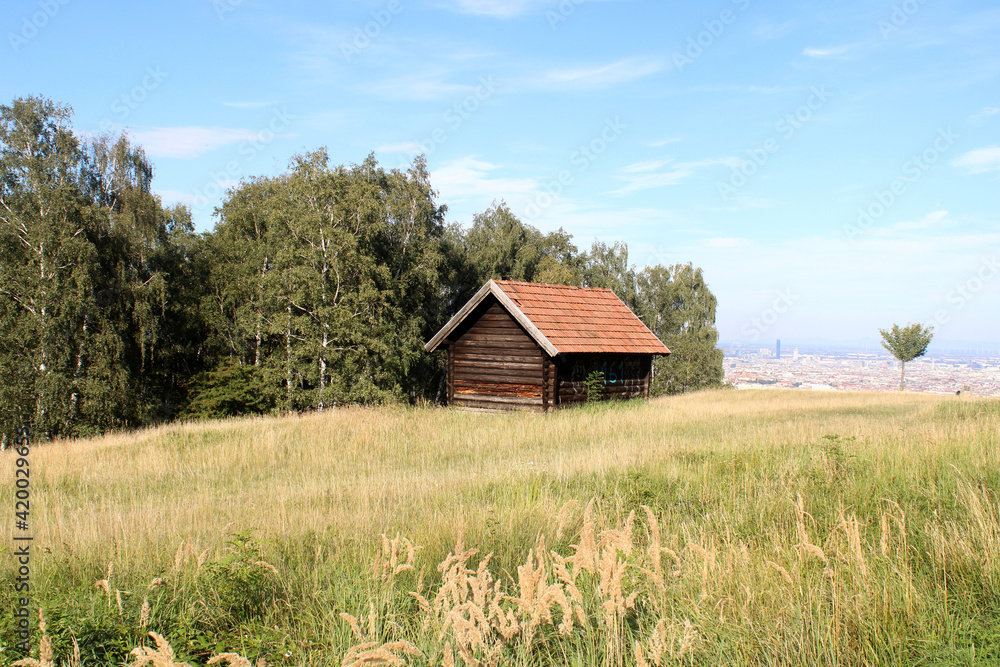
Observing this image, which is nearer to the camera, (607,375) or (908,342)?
(607,375)

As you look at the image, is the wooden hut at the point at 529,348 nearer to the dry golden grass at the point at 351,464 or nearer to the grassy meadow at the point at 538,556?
the dry golden grass at the point at 351,464

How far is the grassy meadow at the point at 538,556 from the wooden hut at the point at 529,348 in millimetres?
9992

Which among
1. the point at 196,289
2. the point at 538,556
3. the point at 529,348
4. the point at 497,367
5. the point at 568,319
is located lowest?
the point at 538,556

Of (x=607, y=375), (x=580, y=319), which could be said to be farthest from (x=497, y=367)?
(x=607, y=375)

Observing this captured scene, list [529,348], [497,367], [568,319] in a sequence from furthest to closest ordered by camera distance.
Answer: [568,319]
[497,367]
[529,348]

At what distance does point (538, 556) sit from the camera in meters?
3.34

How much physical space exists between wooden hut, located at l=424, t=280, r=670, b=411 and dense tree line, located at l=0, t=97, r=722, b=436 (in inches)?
154

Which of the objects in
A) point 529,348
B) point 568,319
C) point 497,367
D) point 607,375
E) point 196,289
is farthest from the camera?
point 196,289

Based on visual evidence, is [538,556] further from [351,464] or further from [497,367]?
[497,367]

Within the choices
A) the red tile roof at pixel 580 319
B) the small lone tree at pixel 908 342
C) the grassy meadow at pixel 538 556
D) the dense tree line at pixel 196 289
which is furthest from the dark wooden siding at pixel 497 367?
the small lone tree at pixel 908 342

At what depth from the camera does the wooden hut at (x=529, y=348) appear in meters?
21.1

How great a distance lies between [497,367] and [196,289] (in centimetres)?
1960

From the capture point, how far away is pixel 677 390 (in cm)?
5603

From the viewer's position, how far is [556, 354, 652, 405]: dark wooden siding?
21.7 meters
